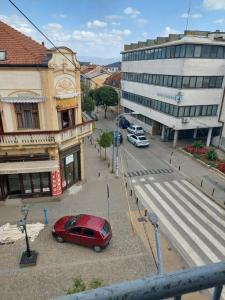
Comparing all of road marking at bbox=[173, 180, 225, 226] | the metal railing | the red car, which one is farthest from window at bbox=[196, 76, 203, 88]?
the metal railing

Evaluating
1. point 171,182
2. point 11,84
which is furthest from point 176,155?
point 11,84

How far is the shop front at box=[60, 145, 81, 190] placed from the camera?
68.5 feet

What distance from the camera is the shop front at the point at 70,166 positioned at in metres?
20.9

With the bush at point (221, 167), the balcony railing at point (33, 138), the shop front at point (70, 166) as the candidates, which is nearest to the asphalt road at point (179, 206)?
the bush at point (221, 167)

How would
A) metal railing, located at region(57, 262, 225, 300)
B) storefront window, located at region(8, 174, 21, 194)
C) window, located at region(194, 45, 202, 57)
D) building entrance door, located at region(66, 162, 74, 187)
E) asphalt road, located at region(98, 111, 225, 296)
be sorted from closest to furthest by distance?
metal railing, located at region(57, 262, 225, 300) < asphalt road, located at region(98, 111, 225, 296) < storefront window, located at region(8, 174, 21, 194) < building entrance door, located at region(66, 162, 74, 187) < window, located at region(194, 45, 202, 57)

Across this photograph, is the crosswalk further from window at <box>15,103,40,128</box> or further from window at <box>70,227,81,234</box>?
window at <box>15,103,40,128</box>

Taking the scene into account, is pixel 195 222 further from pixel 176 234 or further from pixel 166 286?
pixel 166 286

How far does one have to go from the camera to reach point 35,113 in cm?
1878

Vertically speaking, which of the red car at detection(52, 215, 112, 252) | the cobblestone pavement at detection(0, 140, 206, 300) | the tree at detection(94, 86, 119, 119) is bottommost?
the cobblestone pavement at detection(0, 140, 206, 300)

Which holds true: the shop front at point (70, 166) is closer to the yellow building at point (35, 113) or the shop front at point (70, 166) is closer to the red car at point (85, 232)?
the yellow building at point (35, 113)

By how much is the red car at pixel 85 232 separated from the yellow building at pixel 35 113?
5.03 meters

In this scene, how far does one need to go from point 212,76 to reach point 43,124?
80.1 ft

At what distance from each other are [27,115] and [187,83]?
852 inches

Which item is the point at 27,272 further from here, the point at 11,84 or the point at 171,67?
the point at 171,67
